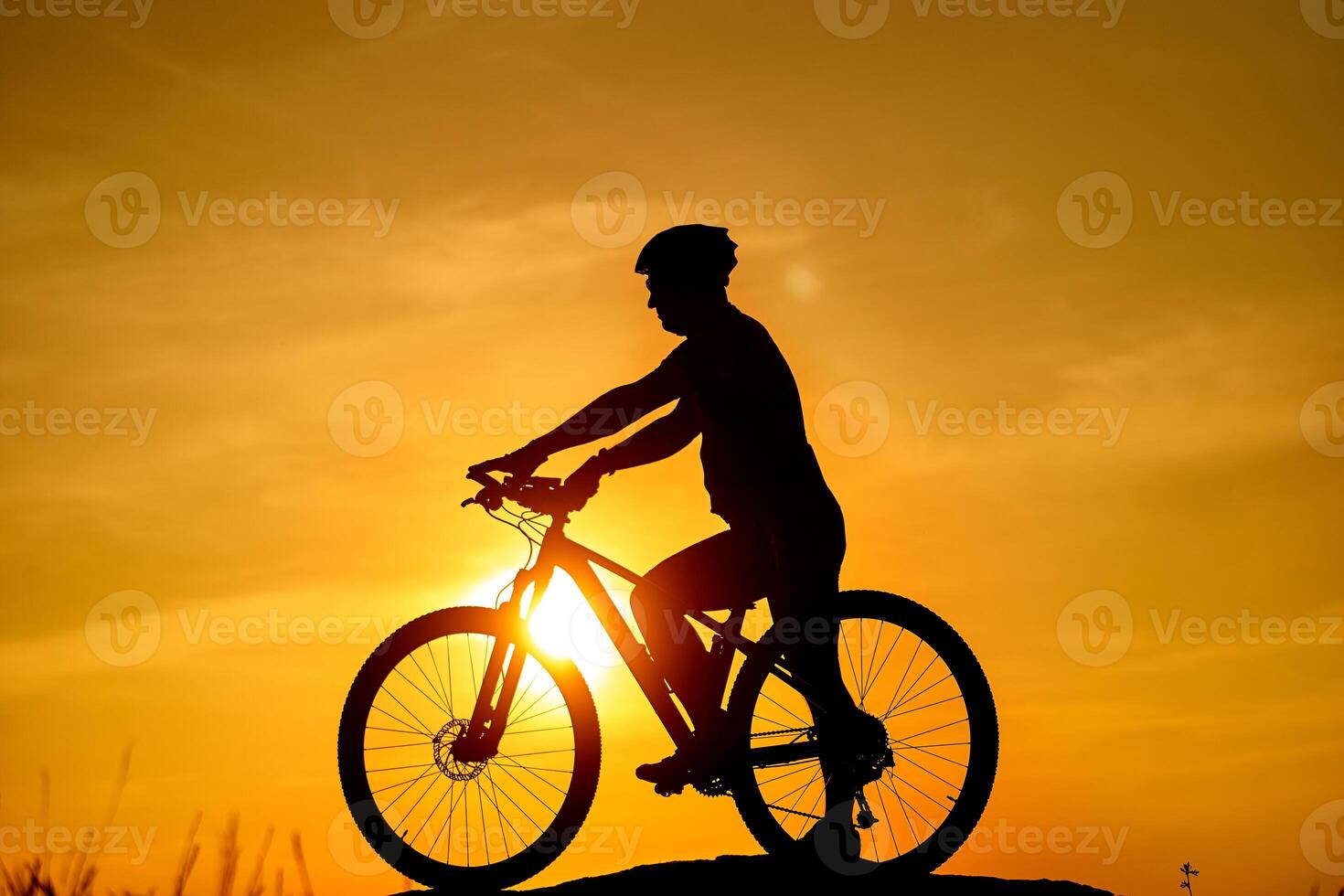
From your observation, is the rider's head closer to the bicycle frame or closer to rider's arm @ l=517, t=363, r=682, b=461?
rider's arm @ l=517, t=363, r=682, b=461

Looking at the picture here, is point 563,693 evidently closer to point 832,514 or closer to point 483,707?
point 483,707

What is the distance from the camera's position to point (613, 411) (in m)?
7.37

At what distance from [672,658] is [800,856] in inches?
44.3

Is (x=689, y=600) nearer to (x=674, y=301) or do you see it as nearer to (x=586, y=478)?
(x=586, y=478)

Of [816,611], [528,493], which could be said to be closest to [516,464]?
[528,493]

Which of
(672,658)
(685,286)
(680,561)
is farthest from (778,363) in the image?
(672,658)

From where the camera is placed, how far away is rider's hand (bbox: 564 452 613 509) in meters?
7.36

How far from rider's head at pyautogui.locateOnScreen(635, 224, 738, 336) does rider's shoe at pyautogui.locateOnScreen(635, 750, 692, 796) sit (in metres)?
2.05

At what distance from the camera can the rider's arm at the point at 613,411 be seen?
7.35 m

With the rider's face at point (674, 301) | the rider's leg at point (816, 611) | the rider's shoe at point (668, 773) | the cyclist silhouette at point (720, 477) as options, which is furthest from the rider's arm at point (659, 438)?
the rider's shoe at point (668, 773)

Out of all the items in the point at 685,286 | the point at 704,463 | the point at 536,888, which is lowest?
the point at 536,888

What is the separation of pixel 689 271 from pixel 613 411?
2.52 ft

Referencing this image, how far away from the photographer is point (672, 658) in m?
7.33

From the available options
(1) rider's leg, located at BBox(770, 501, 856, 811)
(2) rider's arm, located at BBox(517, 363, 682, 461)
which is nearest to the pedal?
(1) rider's leg, located at BBox(770, 501, 856, 811)
